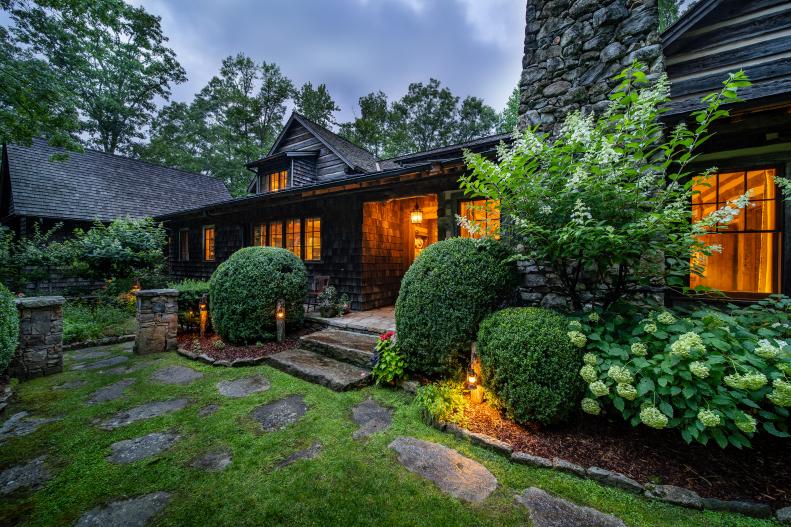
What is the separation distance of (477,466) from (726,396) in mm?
1625

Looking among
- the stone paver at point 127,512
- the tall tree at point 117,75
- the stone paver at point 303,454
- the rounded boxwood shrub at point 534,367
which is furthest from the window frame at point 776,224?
the tall tree at point 117,75

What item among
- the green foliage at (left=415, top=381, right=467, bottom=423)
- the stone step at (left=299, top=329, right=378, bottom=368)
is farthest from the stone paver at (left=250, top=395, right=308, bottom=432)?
the green foliage at (left=415, top=381, right=467, bottom=423)

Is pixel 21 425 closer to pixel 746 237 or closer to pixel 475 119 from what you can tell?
pixel 746 237

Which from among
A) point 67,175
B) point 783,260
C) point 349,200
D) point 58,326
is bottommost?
point 58,326

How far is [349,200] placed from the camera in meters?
6.89

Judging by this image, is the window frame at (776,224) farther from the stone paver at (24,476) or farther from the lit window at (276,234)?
the lit window at (276,234)

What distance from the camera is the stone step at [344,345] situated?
396 centimetres

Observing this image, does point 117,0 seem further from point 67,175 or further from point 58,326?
point 67,175

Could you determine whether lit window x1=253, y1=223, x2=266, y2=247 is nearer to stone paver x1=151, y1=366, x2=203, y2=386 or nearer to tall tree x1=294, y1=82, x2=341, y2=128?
stone paver x1=151, y1=366, x2=203, y2=386

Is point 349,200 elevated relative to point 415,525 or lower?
Answer: elevated

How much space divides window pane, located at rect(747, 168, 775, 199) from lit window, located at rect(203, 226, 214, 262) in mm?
12758

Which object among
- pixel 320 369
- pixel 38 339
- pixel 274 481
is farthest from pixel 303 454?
pixel 38 339

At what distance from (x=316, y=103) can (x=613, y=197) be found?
22.1 m

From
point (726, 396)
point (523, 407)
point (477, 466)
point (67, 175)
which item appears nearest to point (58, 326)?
point (477, 466)
